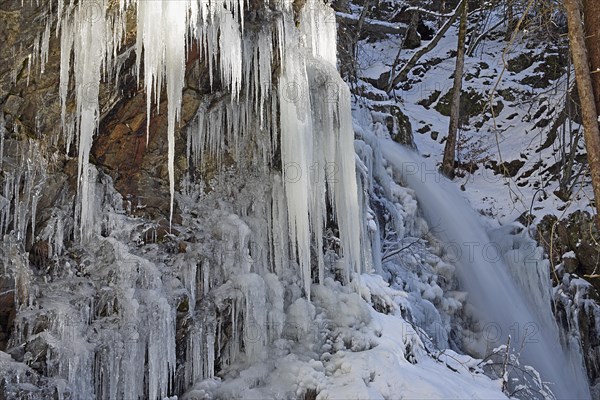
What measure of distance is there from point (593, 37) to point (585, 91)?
47cm

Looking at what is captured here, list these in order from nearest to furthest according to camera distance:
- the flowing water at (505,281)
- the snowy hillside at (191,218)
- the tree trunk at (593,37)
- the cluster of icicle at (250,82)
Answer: the tree trunk at (593,37) < the cluster of icicle at (250,82) < the snowy hillside at (191,218) < the flowing water at (505,281)

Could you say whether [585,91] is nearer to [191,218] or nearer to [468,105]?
[191,218]

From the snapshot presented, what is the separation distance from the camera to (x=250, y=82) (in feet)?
17.7

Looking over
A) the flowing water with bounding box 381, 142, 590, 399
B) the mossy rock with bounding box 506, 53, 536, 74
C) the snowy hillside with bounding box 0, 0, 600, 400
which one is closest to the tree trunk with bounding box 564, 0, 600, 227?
the snowy hillside with bounding box 0, 0, 600, 400

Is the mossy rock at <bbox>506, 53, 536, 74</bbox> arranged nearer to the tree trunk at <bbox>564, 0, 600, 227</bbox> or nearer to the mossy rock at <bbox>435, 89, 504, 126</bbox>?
the mossy rock at <bbox>435, 89, 504, 126</bbox>

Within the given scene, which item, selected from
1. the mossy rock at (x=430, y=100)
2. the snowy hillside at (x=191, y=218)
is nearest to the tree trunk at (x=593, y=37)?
the snowy hillside at (x=191, y=218)

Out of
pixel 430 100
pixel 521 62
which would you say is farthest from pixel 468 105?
pixel 521 62

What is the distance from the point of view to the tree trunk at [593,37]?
380 centimetres

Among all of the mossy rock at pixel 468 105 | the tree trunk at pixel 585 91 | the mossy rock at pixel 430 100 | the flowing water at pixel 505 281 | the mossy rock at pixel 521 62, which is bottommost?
the flowing water at pixel 505 281

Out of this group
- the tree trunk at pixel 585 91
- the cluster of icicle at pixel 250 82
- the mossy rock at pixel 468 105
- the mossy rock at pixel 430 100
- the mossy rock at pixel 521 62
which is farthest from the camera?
the mossy rock at pixel 521 62

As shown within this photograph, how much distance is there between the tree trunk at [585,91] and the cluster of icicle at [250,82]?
7.51 ft

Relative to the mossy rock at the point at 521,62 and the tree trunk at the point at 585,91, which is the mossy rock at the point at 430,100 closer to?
the mossy rock at the point at 521,62

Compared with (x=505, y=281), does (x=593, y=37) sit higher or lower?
higher

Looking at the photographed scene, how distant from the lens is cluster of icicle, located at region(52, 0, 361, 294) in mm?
4441
